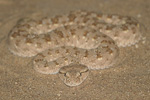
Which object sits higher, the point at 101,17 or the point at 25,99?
the point at 101,17

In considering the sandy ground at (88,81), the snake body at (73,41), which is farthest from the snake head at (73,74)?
the sandy ground at (88,81)

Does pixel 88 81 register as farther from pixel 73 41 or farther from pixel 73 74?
pixel 73 41

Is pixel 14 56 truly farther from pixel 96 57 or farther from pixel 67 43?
pixel 96 57

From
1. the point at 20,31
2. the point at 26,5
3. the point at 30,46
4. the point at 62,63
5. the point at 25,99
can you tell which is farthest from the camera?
the point at 26,5

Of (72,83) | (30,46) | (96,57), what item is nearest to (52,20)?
(30,46)

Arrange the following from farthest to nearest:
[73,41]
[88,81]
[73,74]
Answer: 1. [73,41]
2. [88,81]
3. [73,74]

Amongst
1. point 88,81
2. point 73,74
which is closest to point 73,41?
point 88,81

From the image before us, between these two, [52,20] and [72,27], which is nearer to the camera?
[72,27]

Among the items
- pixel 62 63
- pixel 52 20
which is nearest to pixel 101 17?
pixel 52 20

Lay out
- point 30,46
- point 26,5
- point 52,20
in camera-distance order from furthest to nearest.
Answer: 1. point 26,5
2. point 52,20
3. point 30,46
